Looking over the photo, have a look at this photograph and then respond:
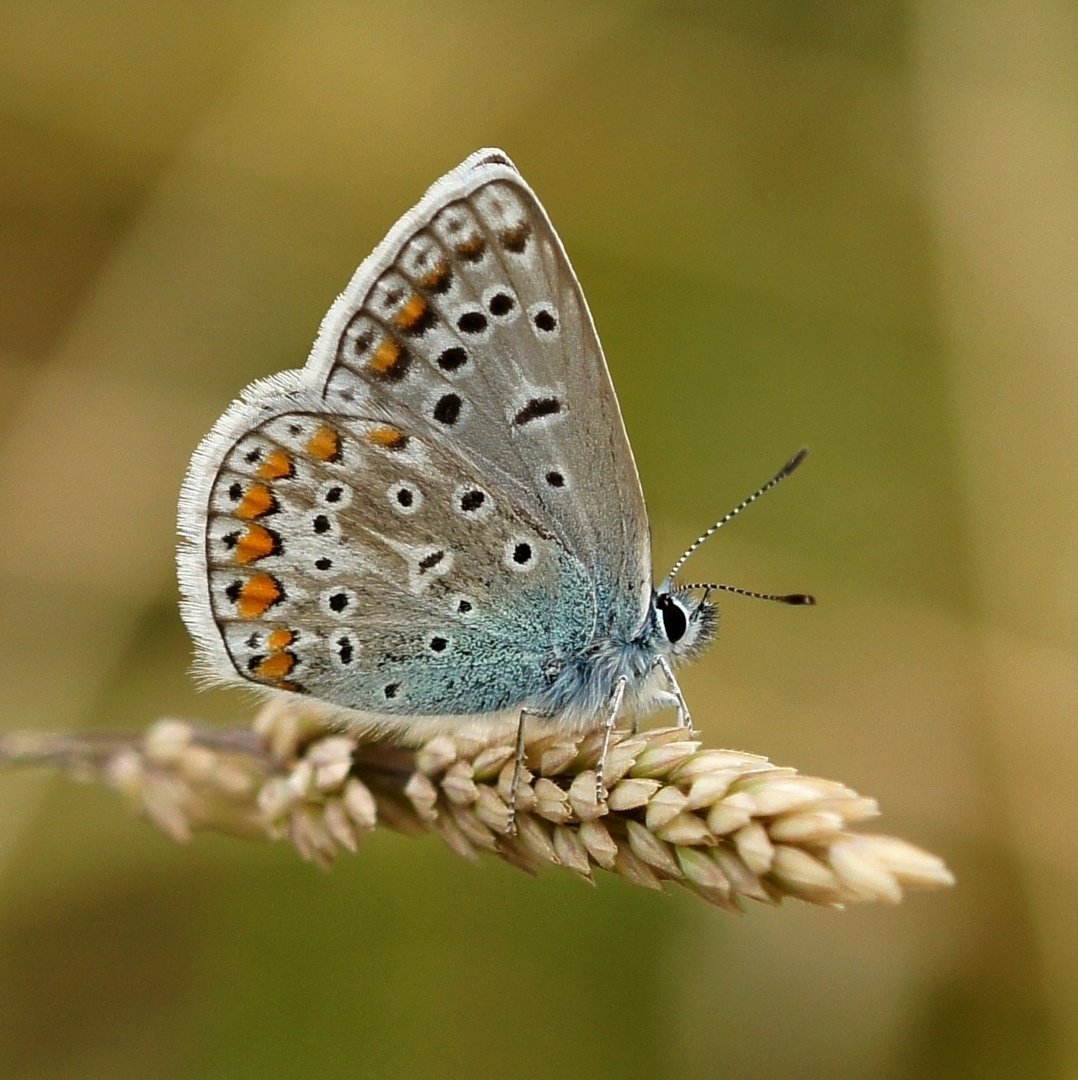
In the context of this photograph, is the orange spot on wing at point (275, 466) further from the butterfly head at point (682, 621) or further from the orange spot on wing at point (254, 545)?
the butterfly head at point (682, 621)

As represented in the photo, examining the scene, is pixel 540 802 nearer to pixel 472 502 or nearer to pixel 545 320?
pixel 472 502

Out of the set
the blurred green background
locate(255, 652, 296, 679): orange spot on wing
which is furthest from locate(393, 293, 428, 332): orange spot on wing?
the blurred green background

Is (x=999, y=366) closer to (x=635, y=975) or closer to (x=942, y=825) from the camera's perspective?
(x=942, y=825)

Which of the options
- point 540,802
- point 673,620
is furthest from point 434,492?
point 540,802

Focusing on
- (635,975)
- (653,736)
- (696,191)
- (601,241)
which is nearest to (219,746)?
(653,736)

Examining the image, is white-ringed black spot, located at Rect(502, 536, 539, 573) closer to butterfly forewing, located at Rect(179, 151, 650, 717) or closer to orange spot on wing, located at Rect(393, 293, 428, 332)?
butterfly forewing, located at Rect(179, 151, 650, 717)

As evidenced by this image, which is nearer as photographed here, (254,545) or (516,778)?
(516,778)

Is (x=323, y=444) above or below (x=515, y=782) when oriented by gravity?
above

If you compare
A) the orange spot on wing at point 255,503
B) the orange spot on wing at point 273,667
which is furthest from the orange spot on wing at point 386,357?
the orange spot on wing at point 273,667
